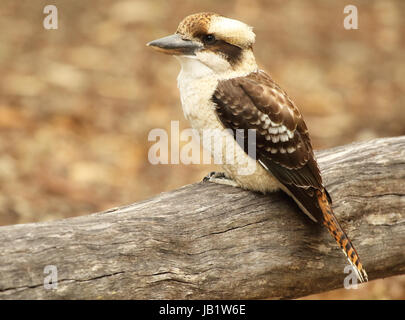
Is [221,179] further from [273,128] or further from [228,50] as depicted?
[228,50]

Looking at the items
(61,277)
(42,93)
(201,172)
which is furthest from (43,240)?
(42,93)

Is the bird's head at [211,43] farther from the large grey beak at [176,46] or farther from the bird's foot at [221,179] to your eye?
the bird's foot at [221,179]

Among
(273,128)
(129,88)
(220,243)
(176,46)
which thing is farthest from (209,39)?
(129,88)

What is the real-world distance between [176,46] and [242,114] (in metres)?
0.51

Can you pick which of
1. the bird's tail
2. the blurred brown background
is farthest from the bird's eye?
the blurred brown background

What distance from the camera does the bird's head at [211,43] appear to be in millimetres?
3488

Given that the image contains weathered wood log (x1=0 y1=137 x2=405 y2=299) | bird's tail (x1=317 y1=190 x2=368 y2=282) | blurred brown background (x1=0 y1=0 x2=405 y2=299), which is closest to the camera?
weathered wood log (x1=0 y1=137 x2=405 y2=299)

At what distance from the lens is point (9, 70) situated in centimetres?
780

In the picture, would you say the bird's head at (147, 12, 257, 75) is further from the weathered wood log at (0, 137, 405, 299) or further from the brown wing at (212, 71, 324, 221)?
the weathered wood log at (0, 137, 405, 299)

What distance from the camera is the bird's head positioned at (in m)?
3.49

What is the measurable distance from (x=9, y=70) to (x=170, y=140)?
220 cm

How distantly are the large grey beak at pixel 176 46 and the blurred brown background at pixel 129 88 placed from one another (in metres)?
2.87

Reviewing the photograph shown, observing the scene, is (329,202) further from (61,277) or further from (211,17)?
(61,277)

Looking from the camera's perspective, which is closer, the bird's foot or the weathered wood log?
the weathered wood log
